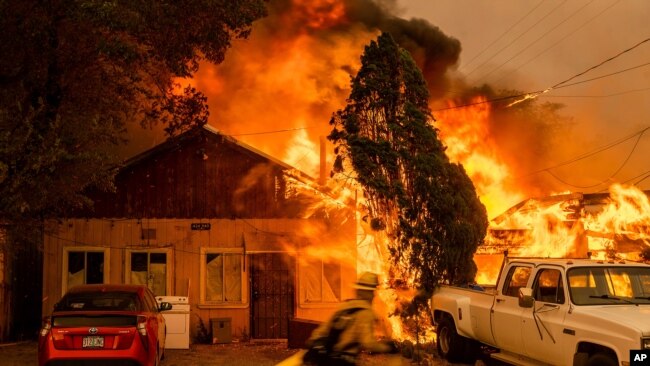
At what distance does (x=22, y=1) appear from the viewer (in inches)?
498

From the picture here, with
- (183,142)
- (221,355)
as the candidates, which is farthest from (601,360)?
(183,142)

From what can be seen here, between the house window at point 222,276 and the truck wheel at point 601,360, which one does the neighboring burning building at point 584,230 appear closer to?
the house window at point 222,276

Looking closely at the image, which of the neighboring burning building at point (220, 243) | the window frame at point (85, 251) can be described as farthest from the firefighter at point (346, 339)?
the window frame at point (85, 251)

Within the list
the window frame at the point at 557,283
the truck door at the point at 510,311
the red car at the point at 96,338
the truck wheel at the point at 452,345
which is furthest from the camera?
the truck wheel at the point at 452,345

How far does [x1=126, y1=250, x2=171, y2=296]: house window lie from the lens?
58.4 feet

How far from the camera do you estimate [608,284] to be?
29.9ft

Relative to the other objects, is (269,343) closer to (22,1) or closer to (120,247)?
(120,247)

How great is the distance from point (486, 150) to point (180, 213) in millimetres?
18802

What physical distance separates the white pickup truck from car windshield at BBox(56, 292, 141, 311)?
5.97 metres

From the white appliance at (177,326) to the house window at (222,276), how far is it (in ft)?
5.82

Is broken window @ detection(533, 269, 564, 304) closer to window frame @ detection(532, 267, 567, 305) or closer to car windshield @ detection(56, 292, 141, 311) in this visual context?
window frame @ detection(532, 267, 567, 305)

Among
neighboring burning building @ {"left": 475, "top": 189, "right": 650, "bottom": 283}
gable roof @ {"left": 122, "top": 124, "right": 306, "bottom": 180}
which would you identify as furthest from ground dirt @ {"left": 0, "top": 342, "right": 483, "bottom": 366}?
neighboring burning building @ {"left": 475, "top": 189, "right": 650, "bottom": 283}

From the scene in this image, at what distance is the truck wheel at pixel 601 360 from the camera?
7.72 m

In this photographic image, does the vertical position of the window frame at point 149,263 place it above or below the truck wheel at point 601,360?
above
